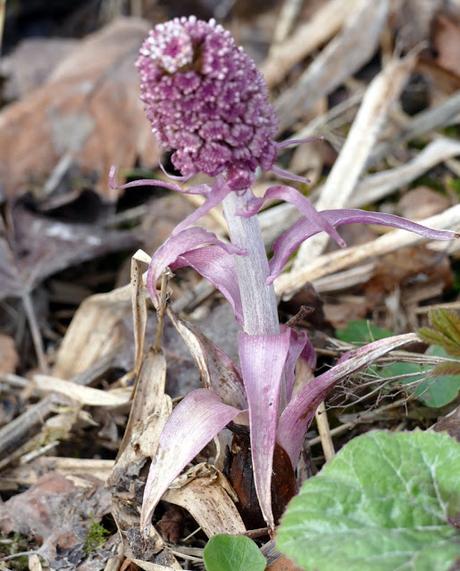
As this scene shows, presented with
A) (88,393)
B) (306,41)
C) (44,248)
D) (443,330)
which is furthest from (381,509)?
(306,41)

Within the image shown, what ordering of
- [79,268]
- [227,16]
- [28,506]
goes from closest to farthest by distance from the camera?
[28,506] < [79,268] < [227,16]

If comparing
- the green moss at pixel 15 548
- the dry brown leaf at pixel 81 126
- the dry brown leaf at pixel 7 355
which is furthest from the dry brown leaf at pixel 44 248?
the green moss at pixel 15 548

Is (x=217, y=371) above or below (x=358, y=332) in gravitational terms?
above

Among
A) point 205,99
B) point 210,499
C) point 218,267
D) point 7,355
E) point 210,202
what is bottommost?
point 7,355

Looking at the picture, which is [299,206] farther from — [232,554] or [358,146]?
[358,146]

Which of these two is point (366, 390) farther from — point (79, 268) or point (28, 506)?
point (79, 268)

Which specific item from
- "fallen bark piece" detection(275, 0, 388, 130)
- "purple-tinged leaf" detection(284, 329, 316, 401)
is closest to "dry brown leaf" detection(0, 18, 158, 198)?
"fallen bark piece" detection(275, 0, 388, 130)

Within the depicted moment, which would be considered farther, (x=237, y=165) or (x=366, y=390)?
(x=366, y=390)

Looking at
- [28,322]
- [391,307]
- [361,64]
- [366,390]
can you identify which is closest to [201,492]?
[366,390]
